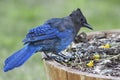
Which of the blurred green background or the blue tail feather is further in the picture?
the blurred green background

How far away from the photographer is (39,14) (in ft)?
37.3

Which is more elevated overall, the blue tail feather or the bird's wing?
the bird's wing

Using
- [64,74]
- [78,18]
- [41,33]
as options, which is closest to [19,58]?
[41,33]

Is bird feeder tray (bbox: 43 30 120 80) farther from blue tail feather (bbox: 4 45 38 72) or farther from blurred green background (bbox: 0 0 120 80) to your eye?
blurred green background (bbox: 0 0 120 80)

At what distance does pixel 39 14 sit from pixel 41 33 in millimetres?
5220

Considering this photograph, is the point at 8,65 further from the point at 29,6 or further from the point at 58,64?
the point at 29,6

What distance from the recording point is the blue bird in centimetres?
600

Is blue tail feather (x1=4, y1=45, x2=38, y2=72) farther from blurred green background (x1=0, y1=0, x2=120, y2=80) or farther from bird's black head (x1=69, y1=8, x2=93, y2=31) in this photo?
blurred green background (x1=0, y1=0, x2=120, y2=80)

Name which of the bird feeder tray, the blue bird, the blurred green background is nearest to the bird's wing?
the blue bird

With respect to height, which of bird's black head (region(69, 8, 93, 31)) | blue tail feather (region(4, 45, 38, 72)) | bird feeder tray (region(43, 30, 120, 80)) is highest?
bird's black head (region(69, 8, 93, 31))

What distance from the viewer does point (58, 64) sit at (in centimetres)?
581

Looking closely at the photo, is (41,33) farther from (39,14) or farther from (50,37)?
(39,14)

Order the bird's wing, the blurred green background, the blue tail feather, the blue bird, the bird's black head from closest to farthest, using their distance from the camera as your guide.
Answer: the blue tail feather → the blue bird → the bird's wing → the bird's black head → the blurred green background

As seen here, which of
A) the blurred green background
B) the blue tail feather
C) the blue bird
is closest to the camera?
the blue tail feather
